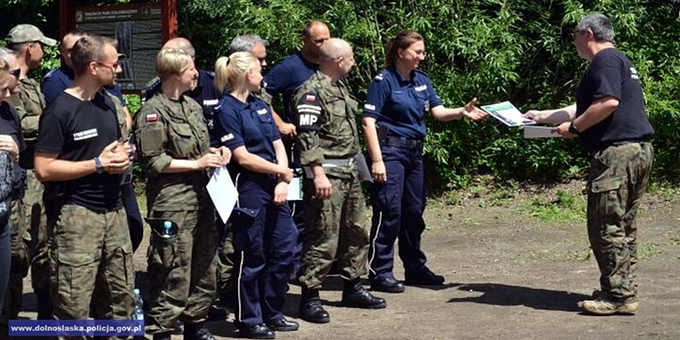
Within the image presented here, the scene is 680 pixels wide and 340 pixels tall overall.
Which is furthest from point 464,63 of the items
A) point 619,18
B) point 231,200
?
point 231,200

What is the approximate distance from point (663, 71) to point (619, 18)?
0.85m

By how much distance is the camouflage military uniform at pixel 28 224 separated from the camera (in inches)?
273

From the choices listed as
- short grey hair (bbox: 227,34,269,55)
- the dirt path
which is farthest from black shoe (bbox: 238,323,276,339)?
short grey hair (bbox: 227,34,269,55)

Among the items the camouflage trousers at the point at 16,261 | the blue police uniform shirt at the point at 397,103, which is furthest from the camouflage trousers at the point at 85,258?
the blue police uniform shirt at the point at 397,103

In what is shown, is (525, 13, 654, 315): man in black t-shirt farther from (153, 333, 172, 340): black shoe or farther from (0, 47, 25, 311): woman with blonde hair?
(0, 47, 25, 311): woman with blonde hair

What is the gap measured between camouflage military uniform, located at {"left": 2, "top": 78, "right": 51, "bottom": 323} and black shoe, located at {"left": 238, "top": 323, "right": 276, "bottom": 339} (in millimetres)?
1373

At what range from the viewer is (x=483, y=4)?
12.9 meters

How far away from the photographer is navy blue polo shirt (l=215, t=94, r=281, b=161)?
277 inches

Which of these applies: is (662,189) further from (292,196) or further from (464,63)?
(292,196)

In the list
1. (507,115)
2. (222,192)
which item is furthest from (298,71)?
(222,192)

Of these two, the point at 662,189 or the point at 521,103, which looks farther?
the point at 521,103

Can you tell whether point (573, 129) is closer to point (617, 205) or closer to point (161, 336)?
point (617, 205)

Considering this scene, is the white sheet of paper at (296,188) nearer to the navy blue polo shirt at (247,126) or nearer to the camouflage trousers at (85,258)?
the navy blue polo shirt at (247,126)

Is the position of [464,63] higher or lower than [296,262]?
higher
